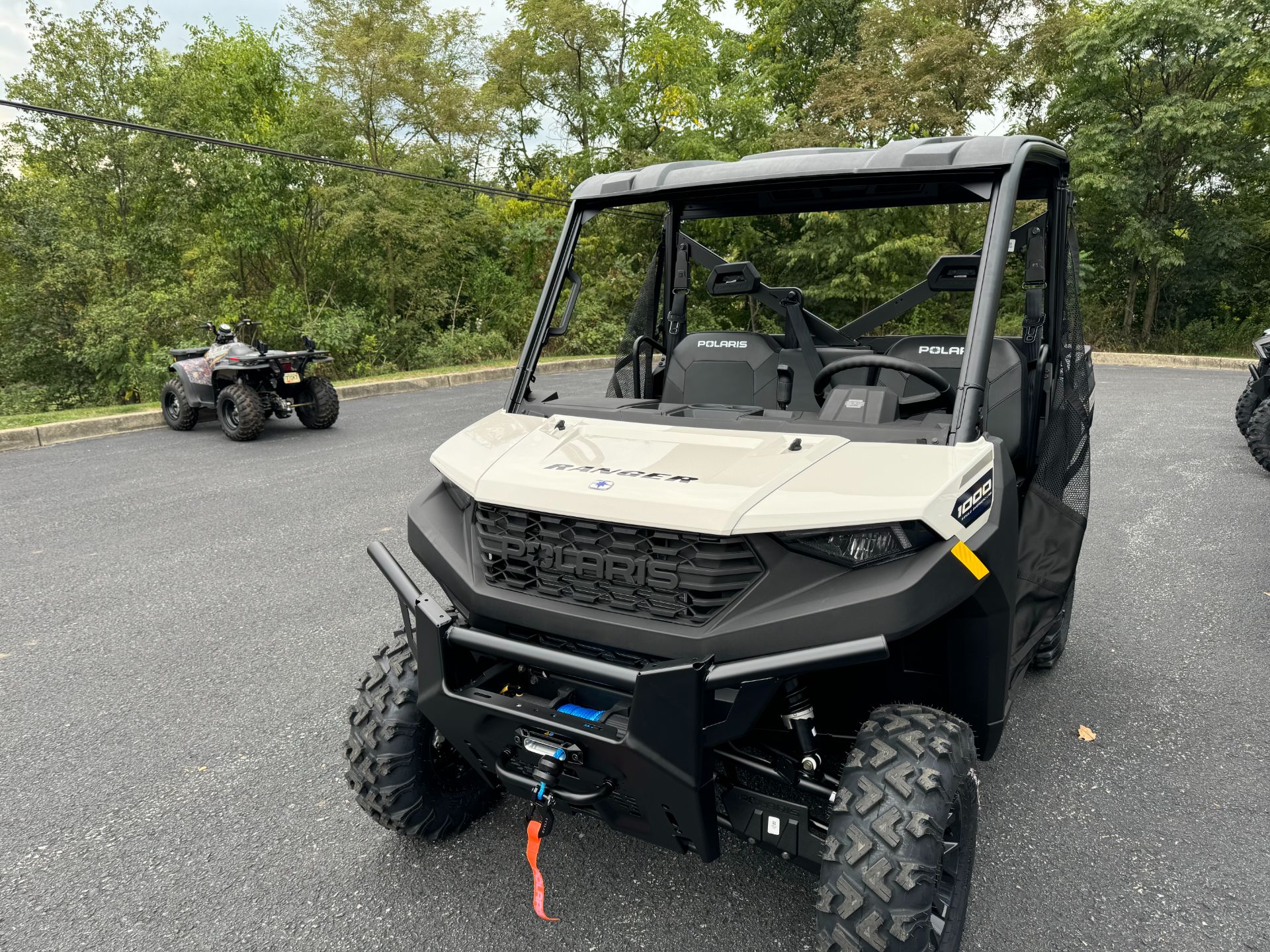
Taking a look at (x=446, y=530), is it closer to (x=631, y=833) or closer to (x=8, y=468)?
(x=631, y=833)

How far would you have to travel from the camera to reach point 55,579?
465cm

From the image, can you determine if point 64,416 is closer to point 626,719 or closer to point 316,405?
point 316,405

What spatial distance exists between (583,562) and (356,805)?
1389 millimetres

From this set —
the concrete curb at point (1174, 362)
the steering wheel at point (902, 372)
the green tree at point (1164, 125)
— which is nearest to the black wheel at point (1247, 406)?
the steering wheel at point (902, 372)

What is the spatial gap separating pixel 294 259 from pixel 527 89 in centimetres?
761

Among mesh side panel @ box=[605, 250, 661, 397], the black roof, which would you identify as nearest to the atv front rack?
the black roof

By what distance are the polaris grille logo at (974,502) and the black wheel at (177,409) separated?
936cm

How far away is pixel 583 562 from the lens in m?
1.82

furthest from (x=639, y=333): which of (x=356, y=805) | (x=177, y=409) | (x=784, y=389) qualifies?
(x=177, y=409)

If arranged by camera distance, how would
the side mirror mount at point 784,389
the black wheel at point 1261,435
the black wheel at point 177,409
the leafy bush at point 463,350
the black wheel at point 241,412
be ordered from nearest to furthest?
the side mirror mount at point 784,389
the black wheel at point 1261,435
the black wheel at point 241,412
the black wheel at point 177,409
the leafy bush at point 463,350

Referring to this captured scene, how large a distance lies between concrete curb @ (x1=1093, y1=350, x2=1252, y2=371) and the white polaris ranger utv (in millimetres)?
17072

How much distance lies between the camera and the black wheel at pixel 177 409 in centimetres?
929

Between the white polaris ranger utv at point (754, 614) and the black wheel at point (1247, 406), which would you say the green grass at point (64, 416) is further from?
the black wheel at point (1247, 406)

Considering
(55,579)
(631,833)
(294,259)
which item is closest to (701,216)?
(631,833)
